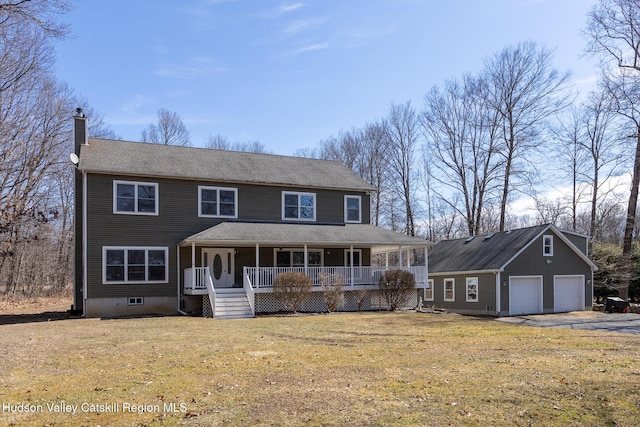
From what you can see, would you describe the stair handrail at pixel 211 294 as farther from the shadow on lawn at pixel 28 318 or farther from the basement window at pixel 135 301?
the shadow on lawn at pixel 28 318

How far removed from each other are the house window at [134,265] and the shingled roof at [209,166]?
3081 millimetres

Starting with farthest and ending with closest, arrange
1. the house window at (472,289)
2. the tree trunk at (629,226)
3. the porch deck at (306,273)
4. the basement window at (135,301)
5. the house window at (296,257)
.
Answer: the tree trunk at (629,226), the house window at (472,289), the house window at (296,257), the basement window at (135,301), the porch deck at (306,273)

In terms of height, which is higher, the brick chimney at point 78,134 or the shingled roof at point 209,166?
the brick chimney at point 78,134

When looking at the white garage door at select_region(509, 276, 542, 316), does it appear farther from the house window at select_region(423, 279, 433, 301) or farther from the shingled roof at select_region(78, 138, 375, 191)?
the shingled roof at select_region(78, 138, 375, 191)

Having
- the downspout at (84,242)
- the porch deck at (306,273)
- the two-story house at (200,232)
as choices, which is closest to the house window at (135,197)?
the two-story house at (200,232)

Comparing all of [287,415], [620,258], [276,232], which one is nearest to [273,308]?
[276,232]

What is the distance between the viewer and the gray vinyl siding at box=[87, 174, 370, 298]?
64.9 feet

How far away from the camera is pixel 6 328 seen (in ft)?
50.9

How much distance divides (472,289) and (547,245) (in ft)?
13.7

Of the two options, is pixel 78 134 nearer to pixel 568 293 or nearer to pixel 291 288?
pixel 291 288

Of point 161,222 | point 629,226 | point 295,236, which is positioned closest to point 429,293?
point 629,226

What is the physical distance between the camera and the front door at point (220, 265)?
21906 mm

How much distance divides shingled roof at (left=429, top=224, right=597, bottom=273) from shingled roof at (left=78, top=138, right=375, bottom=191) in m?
6.63

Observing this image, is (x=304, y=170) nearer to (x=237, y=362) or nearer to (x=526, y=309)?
(x=526, y=309)
